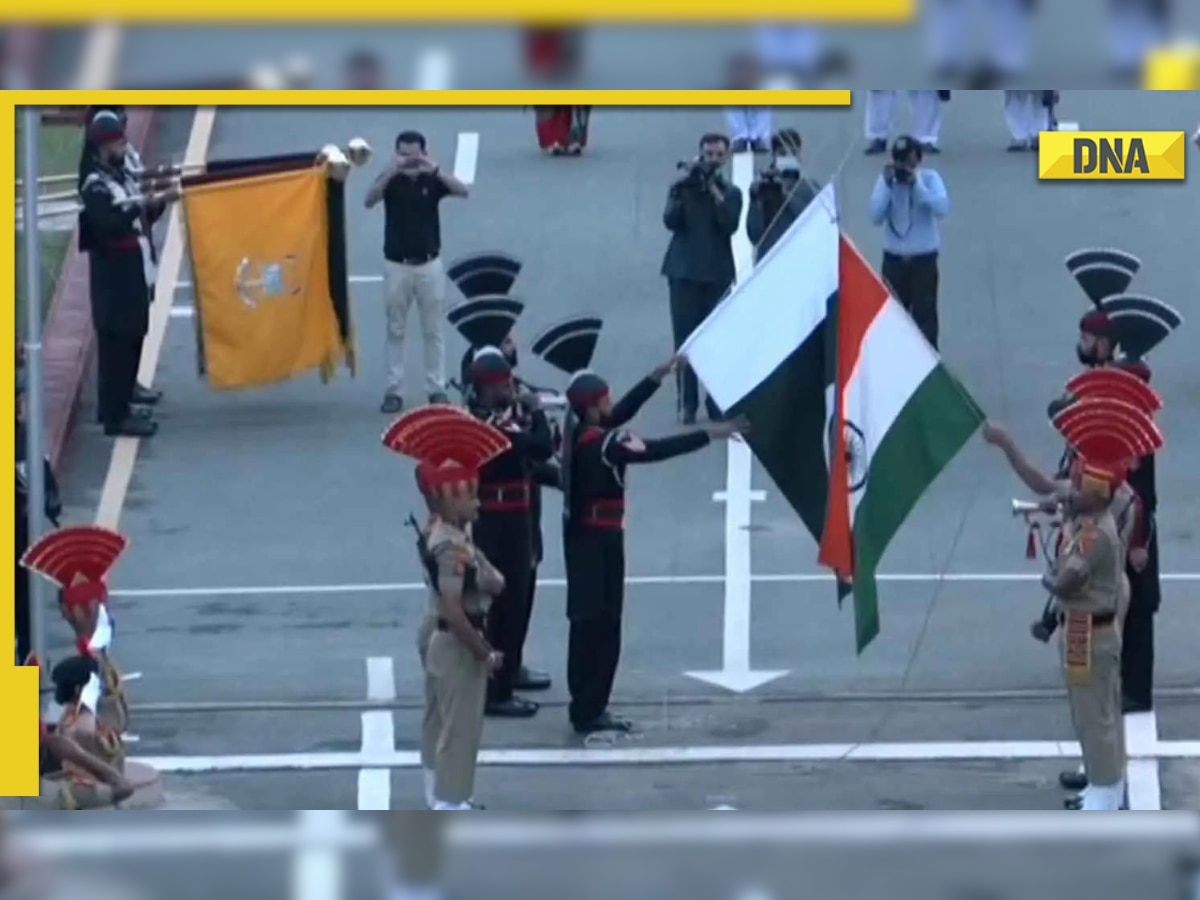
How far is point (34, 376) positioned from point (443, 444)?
47.7 inches

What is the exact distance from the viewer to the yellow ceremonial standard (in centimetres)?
1091

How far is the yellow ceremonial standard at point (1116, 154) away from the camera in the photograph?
1091 cm

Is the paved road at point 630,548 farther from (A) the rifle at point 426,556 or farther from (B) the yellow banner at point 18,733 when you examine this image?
(B) the yellow banner at point 18,733

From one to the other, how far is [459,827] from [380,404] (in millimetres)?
1597

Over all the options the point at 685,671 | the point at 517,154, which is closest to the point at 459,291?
the point at 517,154

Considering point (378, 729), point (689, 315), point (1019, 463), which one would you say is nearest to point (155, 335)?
point (378, 729)

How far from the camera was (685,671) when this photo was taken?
11555mm

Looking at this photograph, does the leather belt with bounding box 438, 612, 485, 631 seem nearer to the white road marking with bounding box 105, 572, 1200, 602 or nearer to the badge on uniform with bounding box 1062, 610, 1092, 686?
the white road marking with bounding box 105, 572, 1200, 602

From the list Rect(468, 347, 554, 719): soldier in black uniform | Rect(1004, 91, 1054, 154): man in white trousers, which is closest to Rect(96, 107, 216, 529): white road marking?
Rect(468, 347, 554, 719): soldier in black uniform

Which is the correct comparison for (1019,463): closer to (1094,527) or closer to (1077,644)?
(1094,527)

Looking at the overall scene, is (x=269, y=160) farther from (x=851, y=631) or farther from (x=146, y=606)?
(x=851, y=631)

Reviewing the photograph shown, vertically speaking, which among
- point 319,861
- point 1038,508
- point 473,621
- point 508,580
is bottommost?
point 319,861

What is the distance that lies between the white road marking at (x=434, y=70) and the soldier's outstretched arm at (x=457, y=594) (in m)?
1.74

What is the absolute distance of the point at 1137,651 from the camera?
1198 centimetres
